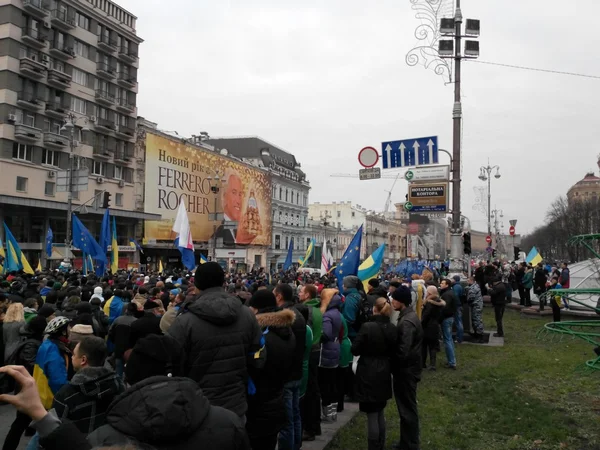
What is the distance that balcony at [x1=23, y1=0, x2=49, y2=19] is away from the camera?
3453cm

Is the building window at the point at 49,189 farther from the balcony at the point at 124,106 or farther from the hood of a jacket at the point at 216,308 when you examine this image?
the hood of a jacket at the point at 216,308

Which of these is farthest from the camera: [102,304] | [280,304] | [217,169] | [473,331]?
[217,169]

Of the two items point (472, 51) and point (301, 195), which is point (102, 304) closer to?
point (472, 51)

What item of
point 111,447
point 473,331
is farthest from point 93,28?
point 111,447

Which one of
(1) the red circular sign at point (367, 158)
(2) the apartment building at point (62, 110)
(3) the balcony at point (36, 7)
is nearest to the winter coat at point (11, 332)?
(1) the red circular sign at point (367, 158)

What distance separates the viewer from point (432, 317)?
31.8 feet

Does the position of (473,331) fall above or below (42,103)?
below

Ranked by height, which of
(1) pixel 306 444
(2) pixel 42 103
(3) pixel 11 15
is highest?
(3) pixel 11 15

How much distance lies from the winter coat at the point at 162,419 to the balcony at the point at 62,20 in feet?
139

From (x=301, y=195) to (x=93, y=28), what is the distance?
4567cm

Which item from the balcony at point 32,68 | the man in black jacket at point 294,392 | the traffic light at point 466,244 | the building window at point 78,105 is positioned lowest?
the man in black jacket at point 294,392

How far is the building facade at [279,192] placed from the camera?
71.0 meters

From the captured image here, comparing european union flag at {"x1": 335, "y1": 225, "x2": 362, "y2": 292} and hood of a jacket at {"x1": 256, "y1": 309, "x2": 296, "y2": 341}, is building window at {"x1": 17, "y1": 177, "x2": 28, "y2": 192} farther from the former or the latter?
hood of a jacket at {"x1": 256, "y1": 309, "x2": 296, "y2": 341}

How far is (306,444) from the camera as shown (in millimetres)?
5836
